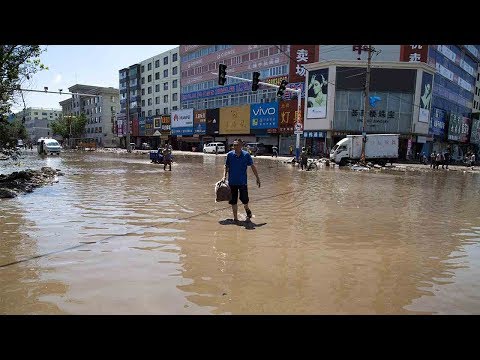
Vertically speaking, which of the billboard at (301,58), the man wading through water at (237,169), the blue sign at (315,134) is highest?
the billboard at (301,58)

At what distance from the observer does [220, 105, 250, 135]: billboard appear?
51084 millimetres

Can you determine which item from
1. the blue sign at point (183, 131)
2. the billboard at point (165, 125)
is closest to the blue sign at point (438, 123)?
the blue sign at point (183, 131)

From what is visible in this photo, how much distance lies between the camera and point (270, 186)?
14555 millimetres

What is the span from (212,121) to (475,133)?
43.3 metres

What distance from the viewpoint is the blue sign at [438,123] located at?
45.2m

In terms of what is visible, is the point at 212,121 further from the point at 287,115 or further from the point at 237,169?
the point at 237,169

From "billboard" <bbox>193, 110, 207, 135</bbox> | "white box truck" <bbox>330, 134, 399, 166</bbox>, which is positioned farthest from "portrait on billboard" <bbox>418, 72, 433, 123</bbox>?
"billboard" <bbox>193, 110, 207, 135</bbox>

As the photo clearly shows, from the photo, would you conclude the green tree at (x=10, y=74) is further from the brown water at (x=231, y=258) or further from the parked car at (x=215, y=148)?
the parked car at (x=215, y=148)

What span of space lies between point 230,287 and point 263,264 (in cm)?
97

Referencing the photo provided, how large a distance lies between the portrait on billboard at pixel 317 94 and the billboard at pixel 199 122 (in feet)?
66.3

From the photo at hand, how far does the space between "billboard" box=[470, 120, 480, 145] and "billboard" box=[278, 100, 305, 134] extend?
109 ft

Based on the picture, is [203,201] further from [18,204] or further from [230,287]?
[230,287]

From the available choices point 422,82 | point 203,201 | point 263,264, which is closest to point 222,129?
point 422,82

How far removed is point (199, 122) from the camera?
195 ft
